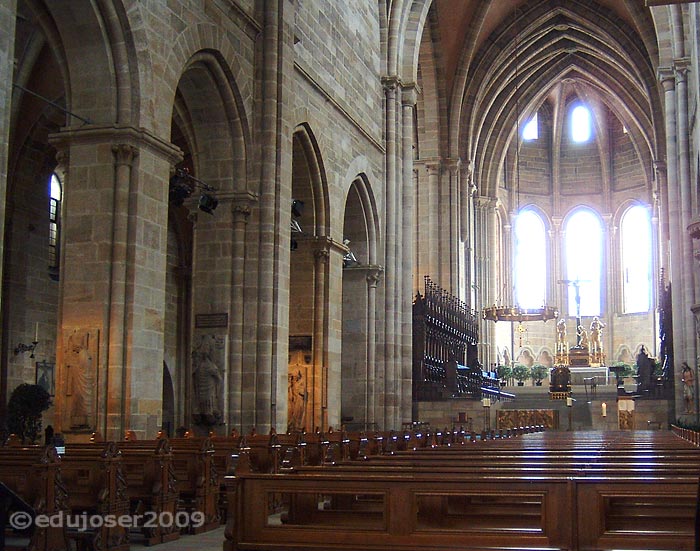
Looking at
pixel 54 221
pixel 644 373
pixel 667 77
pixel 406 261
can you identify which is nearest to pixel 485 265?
pixel 644 373

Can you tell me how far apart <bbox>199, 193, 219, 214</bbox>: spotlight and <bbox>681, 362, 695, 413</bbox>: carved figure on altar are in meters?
16.4

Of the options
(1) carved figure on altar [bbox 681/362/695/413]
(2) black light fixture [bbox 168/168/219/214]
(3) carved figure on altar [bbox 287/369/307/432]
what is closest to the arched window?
(2) black light fixture [bbox 168/168/219/214]

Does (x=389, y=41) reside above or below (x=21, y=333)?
above

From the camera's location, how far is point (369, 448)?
36.7 feet

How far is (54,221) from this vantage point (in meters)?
23.6

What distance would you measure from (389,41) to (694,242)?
1090 cm

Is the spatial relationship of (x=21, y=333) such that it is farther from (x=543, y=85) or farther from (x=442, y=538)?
(x=543, y=85)

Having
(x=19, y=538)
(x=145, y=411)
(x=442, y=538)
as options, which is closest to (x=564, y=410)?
(x=145, y=411)

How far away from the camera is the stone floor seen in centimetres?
906

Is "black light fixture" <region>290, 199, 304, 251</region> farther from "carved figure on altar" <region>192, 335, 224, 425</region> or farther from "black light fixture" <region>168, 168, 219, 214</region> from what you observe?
"carved figure on altar" <region>192, 335, 224, 425</region>

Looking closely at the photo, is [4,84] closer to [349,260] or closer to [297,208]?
[297,208]

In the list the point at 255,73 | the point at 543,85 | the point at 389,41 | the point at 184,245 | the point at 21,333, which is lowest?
the point at 21,333

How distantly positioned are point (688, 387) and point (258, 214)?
15.8m

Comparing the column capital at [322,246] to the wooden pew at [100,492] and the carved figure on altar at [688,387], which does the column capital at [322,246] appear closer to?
the carved figure on altar at [688,387]
